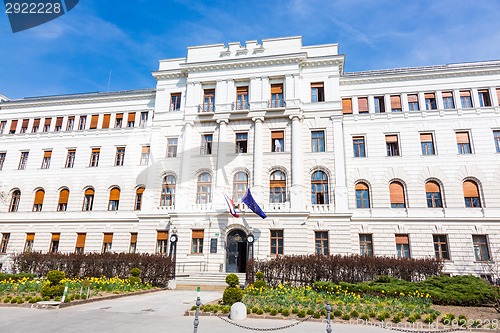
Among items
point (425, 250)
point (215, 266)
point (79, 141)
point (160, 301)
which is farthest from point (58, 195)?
point (425, 250)

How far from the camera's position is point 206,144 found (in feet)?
94.4

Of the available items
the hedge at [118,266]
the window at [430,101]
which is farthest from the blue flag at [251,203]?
the window at [430,101]

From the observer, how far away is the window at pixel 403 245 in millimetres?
24516

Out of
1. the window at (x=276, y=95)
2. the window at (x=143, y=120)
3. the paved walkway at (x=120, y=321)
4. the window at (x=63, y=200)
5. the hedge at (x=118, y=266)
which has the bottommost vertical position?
the paved walkway at (x=120, y=321)

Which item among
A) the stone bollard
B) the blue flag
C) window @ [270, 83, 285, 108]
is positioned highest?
window @ [270, 83, 285, 108]

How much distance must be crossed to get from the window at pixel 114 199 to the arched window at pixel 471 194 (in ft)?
95.1

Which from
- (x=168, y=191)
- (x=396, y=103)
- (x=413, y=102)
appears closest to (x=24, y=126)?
(x=168, y=191)

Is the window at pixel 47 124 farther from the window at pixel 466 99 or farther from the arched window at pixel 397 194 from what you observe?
the window at pixel 466 99

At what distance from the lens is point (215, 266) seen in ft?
81.4

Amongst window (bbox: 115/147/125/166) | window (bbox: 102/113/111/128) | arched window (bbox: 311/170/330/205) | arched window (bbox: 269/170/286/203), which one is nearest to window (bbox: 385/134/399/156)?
arched window (bbox: 311/170/330/205)

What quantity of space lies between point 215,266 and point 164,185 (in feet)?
28.2

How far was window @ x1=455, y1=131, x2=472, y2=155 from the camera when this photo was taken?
25.8 m

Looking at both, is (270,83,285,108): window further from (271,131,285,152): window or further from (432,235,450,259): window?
(432,235,450,259): window

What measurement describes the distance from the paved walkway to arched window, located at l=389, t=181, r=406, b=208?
17.5 metres
